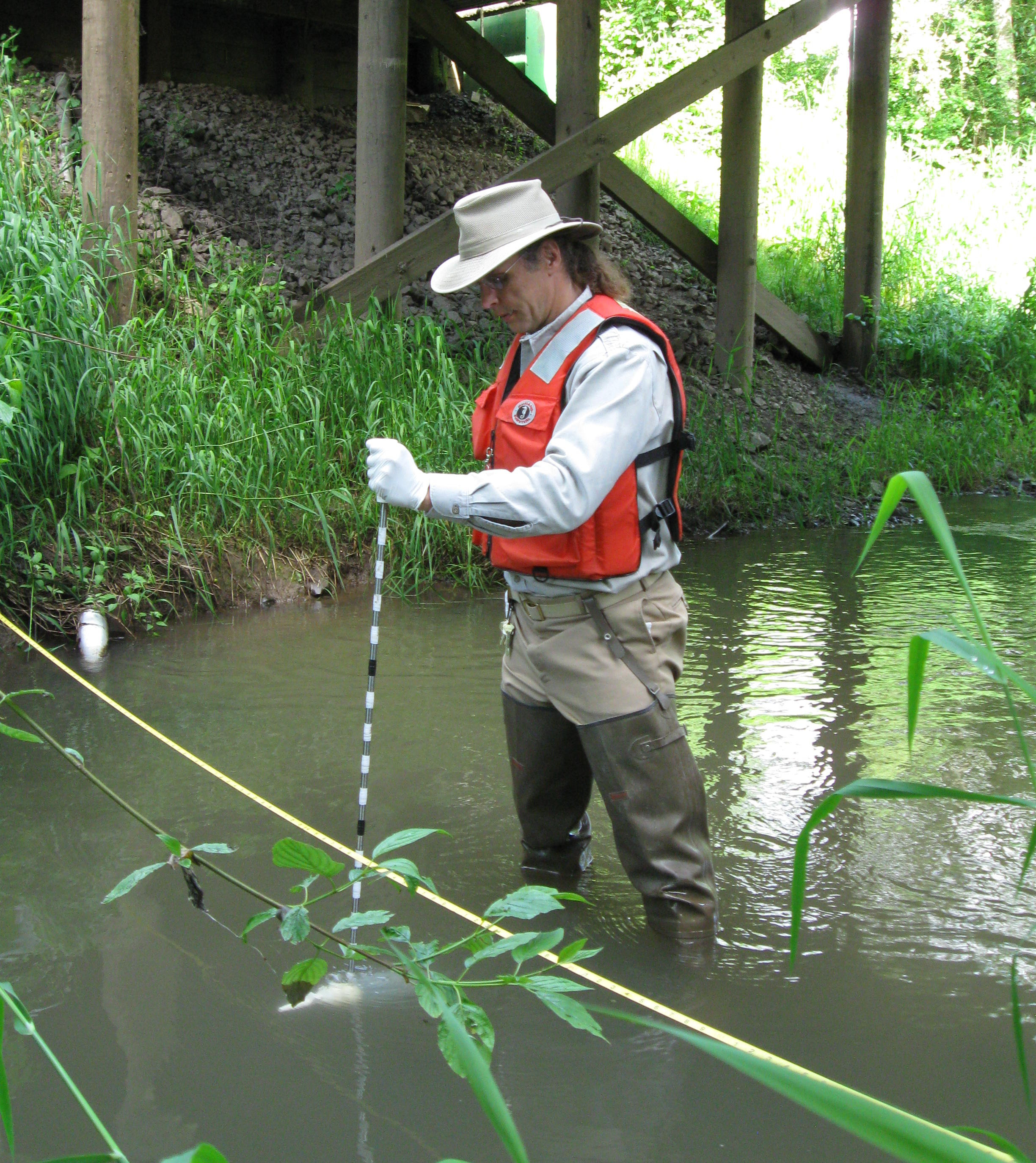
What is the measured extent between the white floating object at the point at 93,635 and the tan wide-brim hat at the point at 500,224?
115 inches

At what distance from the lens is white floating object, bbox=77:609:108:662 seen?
496 cm

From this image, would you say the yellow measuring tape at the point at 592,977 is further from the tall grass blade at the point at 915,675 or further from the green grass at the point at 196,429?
the green grass at the point at 196,429

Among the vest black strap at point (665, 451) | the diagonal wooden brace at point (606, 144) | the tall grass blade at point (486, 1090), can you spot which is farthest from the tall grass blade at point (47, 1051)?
the diagonal wooden brace at point (606, 144)

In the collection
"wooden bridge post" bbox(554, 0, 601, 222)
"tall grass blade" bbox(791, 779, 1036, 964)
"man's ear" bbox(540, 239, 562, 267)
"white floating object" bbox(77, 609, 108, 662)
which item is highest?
"wooden bridge post" bbox(554, 0, 601, 222)

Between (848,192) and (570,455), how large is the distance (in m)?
7.80

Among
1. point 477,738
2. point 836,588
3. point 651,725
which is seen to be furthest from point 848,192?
point 651,725

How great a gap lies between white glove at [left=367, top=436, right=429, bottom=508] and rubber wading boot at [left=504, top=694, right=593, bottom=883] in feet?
2.09

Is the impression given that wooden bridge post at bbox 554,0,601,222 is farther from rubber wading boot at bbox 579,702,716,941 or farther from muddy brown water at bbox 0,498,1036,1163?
rubber wading boot at bbox 579,702,716,941

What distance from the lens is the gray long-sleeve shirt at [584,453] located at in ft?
7.91

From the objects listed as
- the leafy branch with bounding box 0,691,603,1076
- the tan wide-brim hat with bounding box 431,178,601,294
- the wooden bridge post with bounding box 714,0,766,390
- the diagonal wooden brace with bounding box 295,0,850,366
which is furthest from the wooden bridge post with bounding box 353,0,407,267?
the leafy branch with bounding box 0,691,603,1076

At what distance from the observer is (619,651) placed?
2674 millimetres

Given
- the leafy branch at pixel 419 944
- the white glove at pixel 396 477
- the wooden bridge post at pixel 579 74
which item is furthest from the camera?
the wooden bridge post at pixel 579 74

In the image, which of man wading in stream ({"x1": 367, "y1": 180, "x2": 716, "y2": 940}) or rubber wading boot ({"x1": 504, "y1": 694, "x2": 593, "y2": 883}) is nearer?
man wading in stream ({"x1": 367, "y1": 180, "x2": 716, "y2": 940})

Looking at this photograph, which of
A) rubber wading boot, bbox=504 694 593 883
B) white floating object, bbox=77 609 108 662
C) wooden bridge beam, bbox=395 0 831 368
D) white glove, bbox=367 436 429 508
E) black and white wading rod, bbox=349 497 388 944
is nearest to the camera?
white glove, bbox=367 436 429 508
